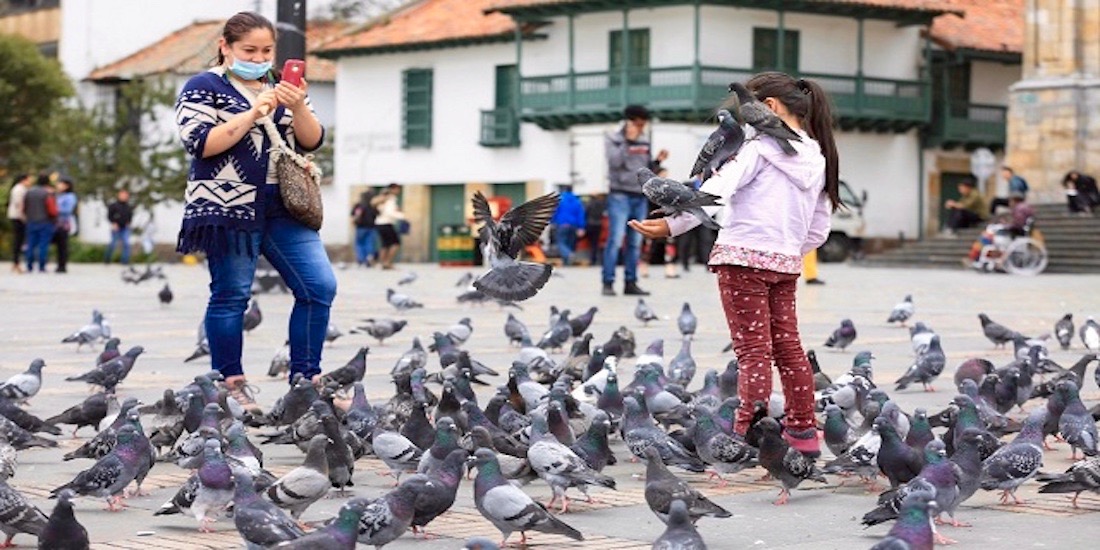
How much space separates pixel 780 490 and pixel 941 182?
41.2 meters

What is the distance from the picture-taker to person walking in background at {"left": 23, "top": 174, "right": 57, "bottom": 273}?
32469mm

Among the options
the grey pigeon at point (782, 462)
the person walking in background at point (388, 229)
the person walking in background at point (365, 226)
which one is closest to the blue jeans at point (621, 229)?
the grey pigeon at point (782, 462)

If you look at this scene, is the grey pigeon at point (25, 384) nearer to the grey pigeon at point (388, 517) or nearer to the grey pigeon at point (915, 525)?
the grey pigeon at point (388, 517)

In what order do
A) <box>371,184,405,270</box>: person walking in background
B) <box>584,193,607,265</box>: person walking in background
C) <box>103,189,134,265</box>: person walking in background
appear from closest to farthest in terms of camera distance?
1. <box>371,184,405,270</box>: person walking in background
2. <box>584,193,607,265</box>: person walking in background
3. <box>103,189,134,265</box>: person walking in background

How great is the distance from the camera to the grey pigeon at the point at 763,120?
25.0ft

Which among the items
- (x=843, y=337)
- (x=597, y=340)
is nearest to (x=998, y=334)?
(x=843, y=337)

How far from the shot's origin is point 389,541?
240 inches

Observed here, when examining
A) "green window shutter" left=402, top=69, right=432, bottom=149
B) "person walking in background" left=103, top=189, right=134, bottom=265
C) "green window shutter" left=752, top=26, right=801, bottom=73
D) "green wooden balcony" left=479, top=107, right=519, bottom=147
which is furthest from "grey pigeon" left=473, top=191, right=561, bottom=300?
"green window shutter" left=402, top=69, right=432, bottom=149

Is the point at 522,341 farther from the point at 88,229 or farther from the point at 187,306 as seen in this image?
the point at 88,229

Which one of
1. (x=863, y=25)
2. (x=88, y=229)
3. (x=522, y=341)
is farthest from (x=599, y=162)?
(x=522, y=341)

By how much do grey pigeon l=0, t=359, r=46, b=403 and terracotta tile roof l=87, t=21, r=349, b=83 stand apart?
141ft

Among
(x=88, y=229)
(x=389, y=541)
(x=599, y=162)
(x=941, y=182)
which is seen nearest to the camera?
(x=389, y=541)

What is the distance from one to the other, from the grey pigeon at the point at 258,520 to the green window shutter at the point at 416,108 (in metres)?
44.1

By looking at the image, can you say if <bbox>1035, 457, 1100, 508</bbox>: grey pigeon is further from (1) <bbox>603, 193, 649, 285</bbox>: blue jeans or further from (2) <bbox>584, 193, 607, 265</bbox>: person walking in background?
(2) <bbox>584, 193, 607, 265</bbox>: person walking in background
